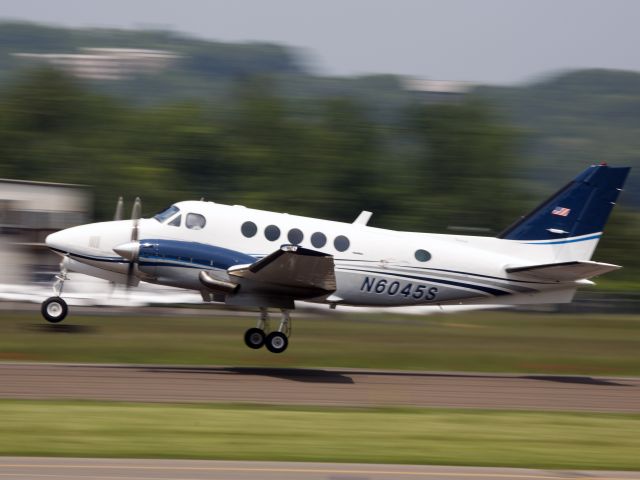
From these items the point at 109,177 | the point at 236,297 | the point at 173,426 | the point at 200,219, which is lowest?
the point at 173,426

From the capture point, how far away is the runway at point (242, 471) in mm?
10141

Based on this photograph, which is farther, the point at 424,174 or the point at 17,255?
the point at 424,174

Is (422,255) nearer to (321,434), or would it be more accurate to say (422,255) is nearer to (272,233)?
(272,233)

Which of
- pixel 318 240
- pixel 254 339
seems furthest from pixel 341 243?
pixel 254 339

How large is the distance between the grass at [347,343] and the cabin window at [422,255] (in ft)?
8.62

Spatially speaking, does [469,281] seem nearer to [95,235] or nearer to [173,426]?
[95,235]

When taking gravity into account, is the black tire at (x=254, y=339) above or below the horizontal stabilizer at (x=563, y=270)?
below

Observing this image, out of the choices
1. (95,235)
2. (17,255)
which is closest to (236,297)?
(95,235)

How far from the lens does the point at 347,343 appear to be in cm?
2408

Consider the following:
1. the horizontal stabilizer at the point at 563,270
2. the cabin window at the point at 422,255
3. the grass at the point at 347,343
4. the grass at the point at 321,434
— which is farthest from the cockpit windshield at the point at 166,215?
the horizontal stabilizer at the point at 563,270

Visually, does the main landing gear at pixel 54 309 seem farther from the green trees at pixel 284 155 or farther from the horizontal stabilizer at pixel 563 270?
the green trees at pixel 284 155

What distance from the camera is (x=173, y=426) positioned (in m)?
13.1

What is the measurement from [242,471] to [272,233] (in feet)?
30.8

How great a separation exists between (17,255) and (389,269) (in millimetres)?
15334
